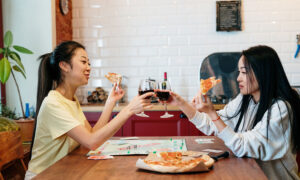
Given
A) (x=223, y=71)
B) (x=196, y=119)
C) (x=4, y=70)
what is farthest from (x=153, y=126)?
(x=4, y=70)

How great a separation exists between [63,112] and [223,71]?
258 cm

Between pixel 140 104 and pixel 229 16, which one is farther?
pixel 229 16

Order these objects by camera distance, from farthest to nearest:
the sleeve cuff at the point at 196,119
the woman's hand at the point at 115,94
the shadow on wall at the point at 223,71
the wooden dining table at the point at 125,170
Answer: the shadow on wall at the point at 223,71 → the woman's hand at the point at 115,94 → the sleeve cuff at the point at 196,119 → the wooden dining table at the point at 125,170

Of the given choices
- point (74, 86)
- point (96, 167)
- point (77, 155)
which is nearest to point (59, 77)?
point (74, 86)

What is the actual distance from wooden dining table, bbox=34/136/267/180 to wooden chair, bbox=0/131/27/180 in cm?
33

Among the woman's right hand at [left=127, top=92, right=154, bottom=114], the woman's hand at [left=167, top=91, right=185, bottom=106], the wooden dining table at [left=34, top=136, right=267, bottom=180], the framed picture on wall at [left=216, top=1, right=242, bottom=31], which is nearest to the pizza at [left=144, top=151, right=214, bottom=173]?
the wooden dining table at [left=34, top=136, right=267, bottom=180]

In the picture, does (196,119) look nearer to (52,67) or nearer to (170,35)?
(52,67)

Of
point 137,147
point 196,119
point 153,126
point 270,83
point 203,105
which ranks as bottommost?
point 153,126

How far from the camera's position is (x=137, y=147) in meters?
1.75

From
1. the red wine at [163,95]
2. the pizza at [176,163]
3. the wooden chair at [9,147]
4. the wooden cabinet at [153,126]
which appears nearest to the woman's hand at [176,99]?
the red wine at [163,95]

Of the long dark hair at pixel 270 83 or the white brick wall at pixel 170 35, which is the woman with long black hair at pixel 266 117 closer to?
the long dark hair at pixel 270 83

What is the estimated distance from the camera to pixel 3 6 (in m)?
3.59

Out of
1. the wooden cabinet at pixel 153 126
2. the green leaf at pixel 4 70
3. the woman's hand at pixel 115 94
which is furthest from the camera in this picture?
the wooden cabinet at pixel 153 126

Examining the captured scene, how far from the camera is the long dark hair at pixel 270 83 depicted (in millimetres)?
1746
